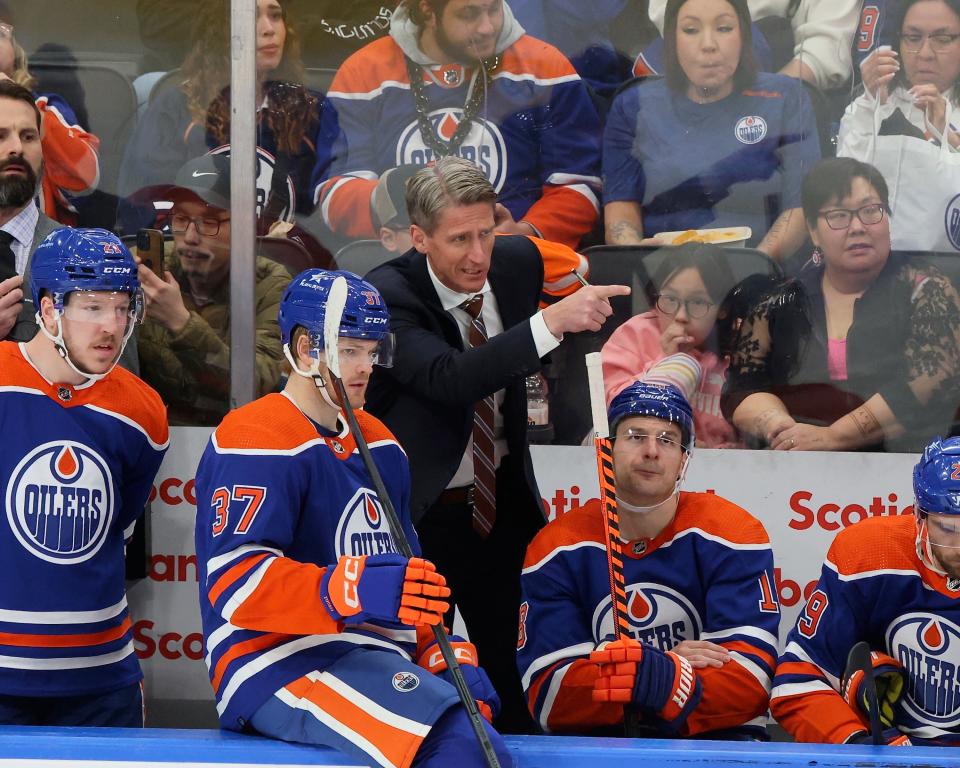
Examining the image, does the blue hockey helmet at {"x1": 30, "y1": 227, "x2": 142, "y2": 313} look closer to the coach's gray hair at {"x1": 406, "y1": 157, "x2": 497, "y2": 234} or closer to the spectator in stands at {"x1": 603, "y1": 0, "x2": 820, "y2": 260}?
the coach's gray hair at {"x1": 406, "y1": 157, "x2": 497, "y2": 234}

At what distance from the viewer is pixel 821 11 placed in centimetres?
326

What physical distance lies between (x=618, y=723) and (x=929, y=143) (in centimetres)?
179

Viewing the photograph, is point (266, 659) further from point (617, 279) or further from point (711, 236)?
point (711, 236)

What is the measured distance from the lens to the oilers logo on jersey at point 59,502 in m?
2.34

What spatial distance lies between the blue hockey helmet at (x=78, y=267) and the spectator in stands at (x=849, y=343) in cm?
166

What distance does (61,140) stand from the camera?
330 cm

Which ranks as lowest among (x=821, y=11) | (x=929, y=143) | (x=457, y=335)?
(x=457, y=335)

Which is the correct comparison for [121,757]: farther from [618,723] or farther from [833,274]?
[833,274]

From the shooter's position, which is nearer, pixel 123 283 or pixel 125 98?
pixel 123 283

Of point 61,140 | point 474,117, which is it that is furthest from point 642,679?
point 61,140

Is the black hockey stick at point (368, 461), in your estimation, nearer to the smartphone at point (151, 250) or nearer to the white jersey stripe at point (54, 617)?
the white jersey stripe at point (54, 617)

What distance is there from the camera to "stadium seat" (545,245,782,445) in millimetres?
3338

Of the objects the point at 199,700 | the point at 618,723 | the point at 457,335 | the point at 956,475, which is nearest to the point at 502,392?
the point at 457,335

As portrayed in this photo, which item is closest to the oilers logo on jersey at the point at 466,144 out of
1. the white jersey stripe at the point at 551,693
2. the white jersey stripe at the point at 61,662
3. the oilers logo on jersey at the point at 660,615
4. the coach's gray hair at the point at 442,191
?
the coach's gray hair at the point at 442,191
